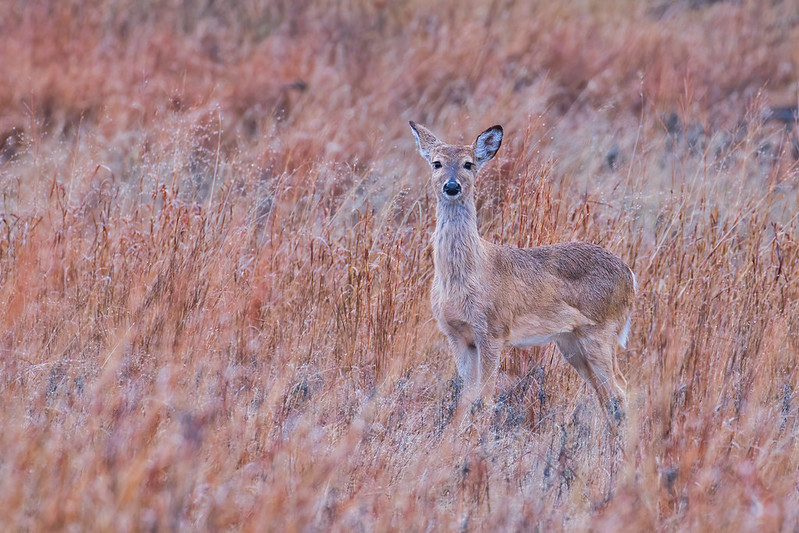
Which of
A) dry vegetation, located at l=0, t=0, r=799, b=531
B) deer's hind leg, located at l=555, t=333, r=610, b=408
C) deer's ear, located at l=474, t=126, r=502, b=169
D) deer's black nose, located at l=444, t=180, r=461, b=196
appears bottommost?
deer's hind leg, located at l=555, t=333, r=610, b=408

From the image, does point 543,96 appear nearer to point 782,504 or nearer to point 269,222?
point 269,222

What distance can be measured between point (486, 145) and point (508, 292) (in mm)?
825

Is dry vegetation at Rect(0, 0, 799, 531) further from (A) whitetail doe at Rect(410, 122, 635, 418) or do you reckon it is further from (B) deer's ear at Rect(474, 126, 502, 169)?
(B) deer's ear at Rect(474, 126, 502, 169)

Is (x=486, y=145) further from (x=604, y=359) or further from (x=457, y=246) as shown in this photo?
(x=604, y=359)

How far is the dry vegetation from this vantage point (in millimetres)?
3760

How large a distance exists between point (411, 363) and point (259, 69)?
7041 millimetres

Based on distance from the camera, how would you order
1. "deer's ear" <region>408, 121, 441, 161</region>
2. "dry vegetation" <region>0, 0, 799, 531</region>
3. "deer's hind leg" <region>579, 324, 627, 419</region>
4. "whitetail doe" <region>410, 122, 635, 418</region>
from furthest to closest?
1. "deer's ear" <region>408, 121, 441, 161</region>
2. "deer's hind leg" <region>579, 324, 627, 419</region>
3. "whitetail doe" <region>410, 122, 635, 418</region>
4. "dry vegetation" <region>0, 0, 799, 531</region>

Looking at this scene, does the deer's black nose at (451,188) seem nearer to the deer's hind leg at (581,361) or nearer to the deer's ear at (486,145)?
the deer's ear at (486,145)

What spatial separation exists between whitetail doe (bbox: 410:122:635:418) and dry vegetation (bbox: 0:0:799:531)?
0.66 feet

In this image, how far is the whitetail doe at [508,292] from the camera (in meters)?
5.57

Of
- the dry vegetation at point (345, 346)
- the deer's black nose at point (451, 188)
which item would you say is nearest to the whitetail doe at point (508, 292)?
the deer's black nose at point (451, 188)

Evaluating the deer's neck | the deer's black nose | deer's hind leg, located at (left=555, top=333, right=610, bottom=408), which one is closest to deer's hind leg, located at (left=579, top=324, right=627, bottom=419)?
deer's hind leg, located at (left=555, top=333, right=610, bottom=408)

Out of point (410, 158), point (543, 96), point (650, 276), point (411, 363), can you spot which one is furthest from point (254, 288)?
point (543, 96)

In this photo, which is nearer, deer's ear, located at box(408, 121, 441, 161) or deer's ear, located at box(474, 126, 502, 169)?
deer's ear, located at box(474, 126, 502, 169)
